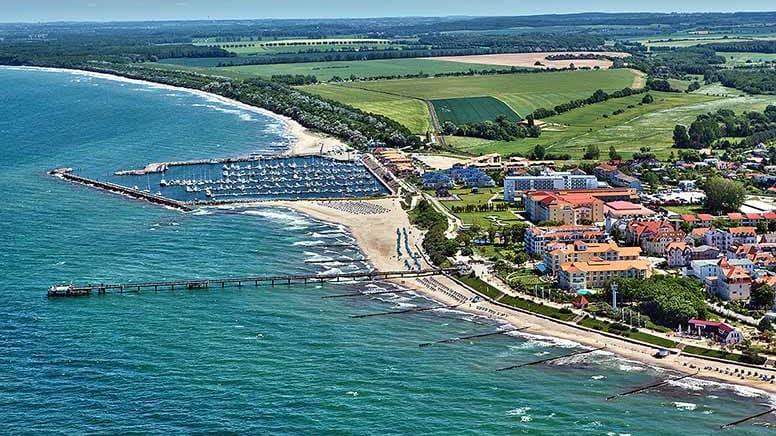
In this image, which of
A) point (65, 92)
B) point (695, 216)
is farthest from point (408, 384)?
point (65, 92)

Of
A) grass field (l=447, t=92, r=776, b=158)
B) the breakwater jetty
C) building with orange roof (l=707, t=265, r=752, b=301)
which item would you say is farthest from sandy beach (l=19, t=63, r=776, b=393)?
grass field (l=447, t=92, r=776, b=158)

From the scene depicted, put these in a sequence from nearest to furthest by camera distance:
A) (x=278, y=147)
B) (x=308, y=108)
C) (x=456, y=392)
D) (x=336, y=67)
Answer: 1. (x=456, y=392)
2. (x=278, y=147)
3. (x=308, y=108)
4. (x=336, y=67)

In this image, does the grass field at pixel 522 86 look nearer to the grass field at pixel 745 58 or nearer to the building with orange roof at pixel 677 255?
the grass field at pixel 745 58

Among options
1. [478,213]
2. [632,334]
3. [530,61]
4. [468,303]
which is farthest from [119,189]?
[530,61]

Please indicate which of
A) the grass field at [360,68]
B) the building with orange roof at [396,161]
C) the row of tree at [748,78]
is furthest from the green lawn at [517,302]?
the grass field at [360,68]

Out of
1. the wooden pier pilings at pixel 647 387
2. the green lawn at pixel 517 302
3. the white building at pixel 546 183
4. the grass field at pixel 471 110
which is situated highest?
the grass field at pixel 471 110

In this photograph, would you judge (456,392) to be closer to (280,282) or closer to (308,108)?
(280,282)

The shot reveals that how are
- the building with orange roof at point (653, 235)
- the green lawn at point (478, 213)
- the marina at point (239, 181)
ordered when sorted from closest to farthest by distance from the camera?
the building with orange roof at point (653, 235) → the green lawn at point (478, 213) → the marina at point (239, 181)
